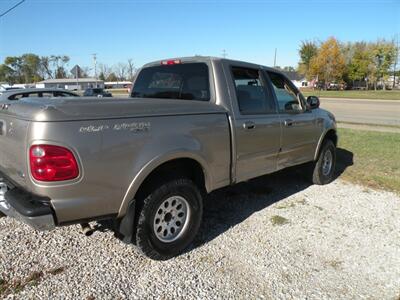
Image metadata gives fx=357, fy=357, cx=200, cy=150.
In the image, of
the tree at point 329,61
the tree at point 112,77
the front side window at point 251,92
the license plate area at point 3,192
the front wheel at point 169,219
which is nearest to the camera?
the license plate area at point 3,192

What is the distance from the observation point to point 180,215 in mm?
3518

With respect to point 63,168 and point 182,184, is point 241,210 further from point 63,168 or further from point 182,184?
point 63,168

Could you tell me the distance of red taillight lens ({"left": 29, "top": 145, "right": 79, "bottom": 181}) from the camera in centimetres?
252

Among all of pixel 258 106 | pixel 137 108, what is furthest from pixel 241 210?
pixel 137 108

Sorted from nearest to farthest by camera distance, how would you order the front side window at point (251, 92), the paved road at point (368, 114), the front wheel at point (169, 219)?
Answer: the front wheel at point (169, 219) → the front side window at point (251, 92) → the paved road at point (368, 114)

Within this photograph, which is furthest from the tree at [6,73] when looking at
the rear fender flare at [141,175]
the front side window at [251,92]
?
the rear fender flare at [141,175]

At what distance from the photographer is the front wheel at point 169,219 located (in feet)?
10.3

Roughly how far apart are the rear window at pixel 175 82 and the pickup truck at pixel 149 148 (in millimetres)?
13

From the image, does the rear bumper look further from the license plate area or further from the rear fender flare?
the rear fender flare

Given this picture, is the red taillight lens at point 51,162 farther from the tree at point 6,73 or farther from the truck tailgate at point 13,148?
the tree at point 6,73

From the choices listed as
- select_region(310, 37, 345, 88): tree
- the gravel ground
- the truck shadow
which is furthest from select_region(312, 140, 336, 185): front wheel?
select_region(310, 37, 345, 88): tree

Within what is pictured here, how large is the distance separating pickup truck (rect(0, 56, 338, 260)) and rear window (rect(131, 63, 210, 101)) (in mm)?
13

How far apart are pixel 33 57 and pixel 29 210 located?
122 metres

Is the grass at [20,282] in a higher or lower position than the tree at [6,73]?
lower
